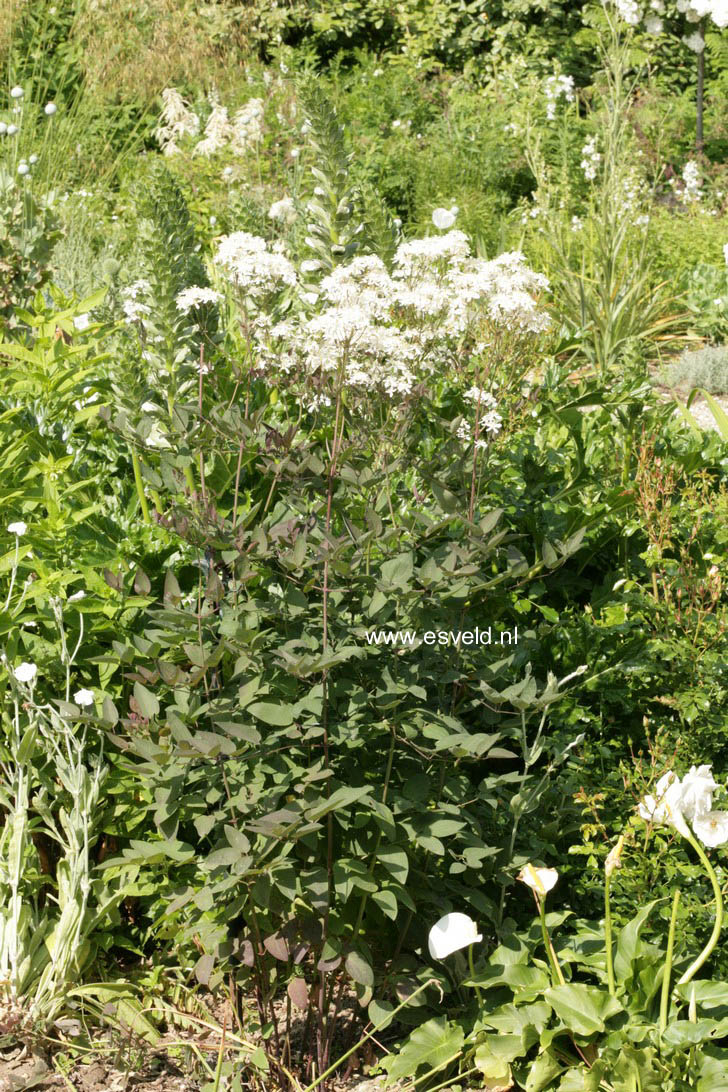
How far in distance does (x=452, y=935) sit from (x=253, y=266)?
1266mm

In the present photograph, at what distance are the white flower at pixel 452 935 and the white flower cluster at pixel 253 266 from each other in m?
1.21

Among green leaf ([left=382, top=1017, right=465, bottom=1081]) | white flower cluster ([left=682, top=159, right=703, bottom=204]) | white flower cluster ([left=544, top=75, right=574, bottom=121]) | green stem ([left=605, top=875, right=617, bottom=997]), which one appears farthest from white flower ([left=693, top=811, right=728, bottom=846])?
white flower cluster ([left=544, top=75, right=574, bottom=121])

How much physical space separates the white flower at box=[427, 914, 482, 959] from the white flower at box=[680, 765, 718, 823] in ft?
1.31

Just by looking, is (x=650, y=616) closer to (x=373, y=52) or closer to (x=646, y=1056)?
(x=646, y=1056)

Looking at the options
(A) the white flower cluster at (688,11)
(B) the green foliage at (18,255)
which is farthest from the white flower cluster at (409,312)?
(A) the white flower cluster at (688,11)

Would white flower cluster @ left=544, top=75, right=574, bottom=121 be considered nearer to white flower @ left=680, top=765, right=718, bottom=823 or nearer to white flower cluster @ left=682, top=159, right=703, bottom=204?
white flower cluster @ left=682, top=159, right=703, bottom=204

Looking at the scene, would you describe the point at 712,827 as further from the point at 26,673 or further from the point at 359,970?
the point at 26,673

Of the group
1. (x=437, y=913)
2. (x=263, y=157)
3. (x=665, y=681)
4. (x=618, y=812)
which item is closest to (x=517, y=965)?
(x=437, y=913)

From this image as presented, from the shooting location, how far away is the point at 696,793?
1796 millimetres

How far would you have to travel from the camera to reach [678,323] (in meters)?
6.68

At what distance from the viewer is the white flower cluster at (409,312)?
198cm

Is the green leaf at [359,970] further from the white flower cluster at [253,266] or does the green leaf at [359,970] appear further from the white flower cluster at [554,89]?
the white flower cluster at [554,89]


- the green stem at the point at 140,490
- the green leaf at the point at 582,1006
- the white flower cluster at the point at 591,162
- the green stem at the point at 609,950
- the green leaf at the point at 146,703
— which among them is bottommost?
the green leaf at the point at 582,1006

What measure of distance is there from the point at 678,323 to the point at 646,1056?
5513mm
